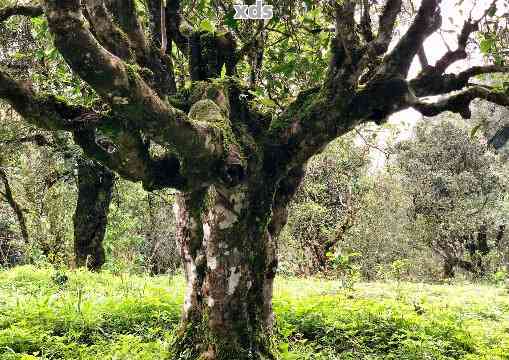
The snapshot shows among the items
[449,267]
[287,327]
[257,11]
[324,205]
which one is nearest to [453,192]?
[449,267]

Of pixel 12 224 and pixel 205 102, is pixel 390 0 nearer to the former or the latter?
pixel 205 102

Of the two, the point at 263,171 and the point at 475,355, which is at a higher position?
the point at 263,171

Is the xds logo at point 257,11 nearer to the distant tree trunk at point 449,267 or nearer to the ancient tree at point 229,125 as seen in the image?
the ancient tree at point 229,125

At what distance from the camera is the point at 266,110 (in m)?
6.77

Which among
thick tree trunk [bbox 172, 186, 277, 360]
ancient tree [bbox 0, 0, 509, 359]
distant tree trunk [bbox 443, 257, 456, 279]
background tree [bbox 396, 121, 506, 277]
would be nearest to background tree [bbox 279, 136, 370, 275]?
background tree [bbox 396, 121, 506, 277]

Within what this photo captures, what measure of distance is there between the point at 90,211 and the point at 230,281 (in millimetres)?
8689

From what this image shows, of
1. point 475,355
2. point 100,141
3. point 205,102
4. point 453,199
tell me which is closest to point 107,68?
point 100,141

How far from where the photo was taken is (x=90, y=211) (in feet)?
44.7

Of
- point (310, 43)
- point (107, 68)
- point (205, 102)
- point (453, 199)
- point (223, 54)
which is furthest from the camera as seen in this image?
point (453, 199)

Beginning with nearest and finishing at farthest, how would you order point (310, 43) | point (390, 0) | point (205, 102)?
point (390, 0) → point (205, 102) → point (310, 43)

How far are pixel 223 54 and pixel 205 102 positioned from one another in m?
1.11

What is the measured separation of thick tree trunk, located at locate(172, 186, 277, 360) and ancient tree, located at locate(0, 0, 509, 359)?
13 millimetres

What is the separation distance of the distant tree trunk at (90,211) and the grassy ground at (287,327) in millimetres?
3706

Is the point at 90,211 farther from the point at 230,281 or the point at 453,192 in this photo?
the point at 453,192
